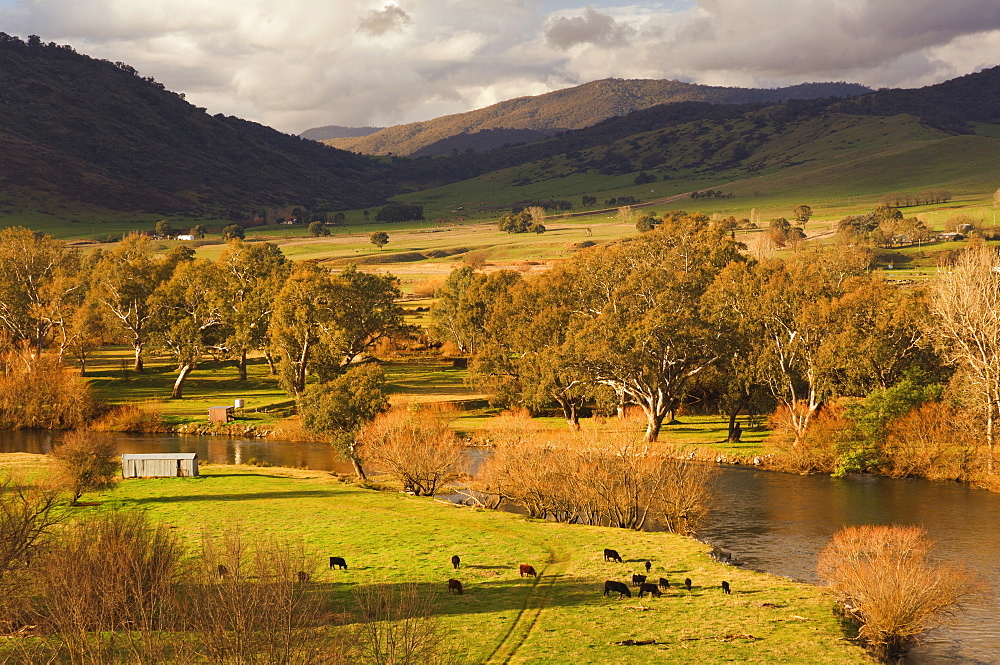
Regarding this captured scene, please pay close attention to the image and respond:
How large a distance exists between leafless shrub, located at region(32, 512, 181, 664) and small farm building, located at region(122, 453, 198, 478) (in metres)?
34.9

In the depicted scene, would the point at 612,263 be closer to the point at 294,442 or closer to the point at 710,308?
the point at 710,308

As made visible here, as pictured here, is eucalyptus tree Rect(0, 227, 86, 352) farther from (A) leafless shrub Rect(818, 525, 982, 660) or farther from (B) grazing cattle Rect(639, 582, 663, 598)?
(A) leafless shrub Rect(818, 525, 982, 660)

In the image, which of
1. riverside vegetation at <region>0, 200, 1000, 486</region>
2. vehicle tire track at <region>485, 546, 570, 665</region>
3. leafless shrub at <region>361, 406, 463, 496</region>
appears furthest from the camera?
riverside vegetation at <region>0, 200, 1000, 486</region>

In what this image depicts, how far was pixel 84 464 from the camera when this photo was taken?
5766cm

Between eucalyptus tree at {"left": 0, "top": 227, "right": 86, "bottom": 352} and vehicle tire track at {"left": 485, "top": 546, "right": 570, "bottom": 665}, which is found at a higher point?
eucalyptus tree at {"left": 0, "top": 227, "right": 86, "bottom": 352}

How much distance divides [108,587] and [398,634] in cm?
920

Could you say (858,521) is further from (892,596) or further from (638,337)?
(638,337)

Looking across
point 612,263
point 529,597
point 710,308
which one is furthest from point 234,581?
point 612,263

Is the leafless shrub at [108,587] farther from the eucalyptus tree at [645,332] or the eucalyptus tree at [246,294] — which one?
the eucalyptus tree at [246,294]

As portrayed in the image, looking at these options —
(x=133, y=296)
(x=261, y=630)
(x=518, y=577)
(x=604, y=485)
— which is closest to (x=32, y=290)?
(x=133, y=296)

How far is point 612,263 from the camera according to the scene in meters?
93.1

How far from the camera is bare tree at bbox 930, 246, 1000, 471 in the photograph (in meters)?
69.2

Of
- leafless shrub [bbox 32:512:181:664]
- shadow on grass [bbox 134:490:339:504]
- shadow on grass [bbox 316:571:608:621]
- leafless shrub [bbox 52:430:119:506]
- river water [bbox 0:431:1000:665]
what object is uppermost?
leafless shrub [bbox 32:512:181:664]

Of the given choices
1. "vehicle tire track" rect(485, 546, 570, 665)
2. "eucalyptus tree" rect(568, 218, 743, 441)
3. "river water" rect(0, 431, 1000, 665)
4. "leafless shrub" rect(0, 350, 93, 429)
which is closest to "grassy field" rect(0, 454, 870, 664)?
"vehicle tire track" rect(485, 546, 570, 665)
